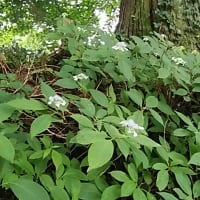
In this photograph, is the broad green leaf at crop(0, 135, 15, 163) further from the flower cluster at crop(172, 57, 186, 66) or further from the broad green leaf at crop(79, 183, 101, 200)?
the flower cluster at crop(172, 57, 186, 66)

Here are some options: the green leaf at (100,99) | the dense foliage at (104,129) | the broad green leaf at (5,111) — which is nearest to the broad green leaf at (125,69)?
the dense foliage at (104,129)

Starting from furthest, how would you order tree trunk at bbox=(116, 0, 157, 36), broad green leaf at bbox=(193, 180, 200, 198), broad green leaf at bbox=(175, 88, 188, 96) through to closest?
1. tree trunk at bbox=(116, 0, 157, 36)
2. broad green leaf at bbox=(175, 88, 188, 96)
3. broad green leaf at bbox=(193, 180, 200, 198)

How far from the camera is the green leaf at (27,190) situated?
29.3 inches

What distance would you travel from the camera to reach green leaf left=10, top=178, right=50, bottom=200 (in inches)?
29.3

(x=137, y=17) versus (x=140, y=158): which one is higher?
(x=137, y=17)

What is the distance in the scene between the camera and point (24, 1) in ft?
19.2

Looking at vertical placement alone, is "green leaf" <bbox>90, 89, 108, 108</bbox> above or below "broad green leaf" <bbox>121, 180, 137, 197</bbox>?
above

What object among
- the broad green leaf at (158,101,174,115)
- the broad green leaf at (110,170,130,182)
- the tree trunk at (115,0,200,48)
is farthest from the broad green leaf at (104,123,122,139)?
the tree trunk at (115,0,200,48)

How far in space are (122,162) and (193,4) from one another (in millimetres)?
1432

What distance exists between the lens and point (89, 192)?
90cm

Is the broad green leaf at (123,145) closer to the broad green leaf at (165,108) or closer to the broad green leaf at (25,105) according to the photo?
the broad green leaf at (25,105)

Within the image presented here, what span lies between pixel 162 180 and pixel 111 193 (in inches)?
5.3

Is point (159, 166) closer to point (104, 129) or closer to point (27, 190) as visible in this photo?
point (104, 129)

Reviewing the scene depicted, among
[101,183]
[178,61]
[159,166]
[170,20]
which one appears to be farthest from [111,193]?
[170,20]
